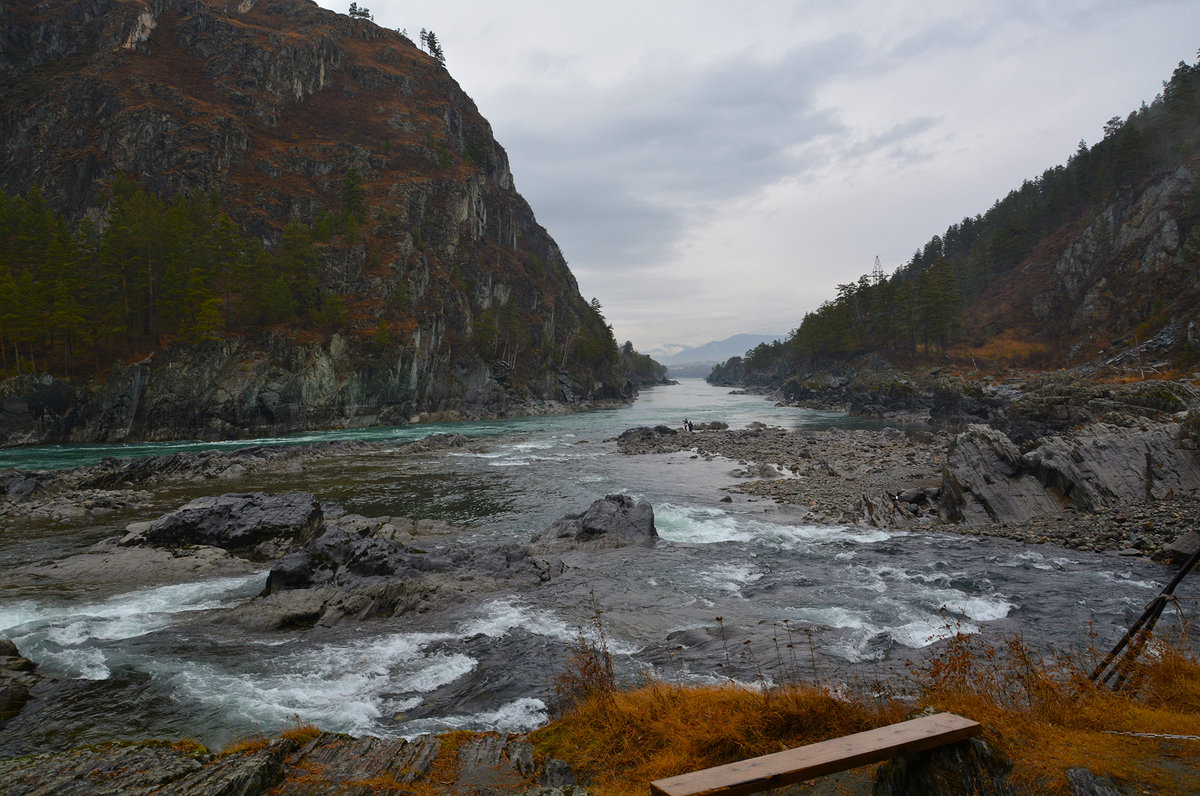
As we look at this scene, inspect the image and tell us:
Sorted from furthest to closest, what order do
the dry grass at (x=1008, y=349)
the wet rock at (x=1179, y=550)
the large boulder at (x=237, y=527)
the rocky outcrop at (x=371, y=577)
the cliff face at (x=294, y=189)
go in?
the dry grass at (x=1008, y=349) < the cliff face at (x=294, y=189) < the large boulder at (x=237, y=527) < the wet rock at (x=1179, y=550) < the rocky outcrop at (x=371, y=577)

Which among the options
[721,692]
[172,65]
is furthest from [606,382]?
[721,692]

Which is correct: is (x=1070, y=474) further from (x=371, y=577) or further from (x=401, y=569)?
(x=371, y=577)

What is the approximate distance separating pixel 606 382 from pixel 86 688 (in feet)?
360

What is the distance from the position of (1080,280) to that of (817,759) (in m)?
95.5

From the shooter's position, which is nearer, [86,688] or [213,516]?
[86,688]

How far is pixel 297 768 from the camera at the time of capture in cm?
584

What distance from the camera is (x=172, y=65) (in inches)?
3561

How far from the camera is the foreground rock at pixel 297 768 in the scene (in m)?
5.38

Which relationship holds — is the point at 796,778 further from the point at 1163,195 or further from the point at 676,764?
the point at 1163,195

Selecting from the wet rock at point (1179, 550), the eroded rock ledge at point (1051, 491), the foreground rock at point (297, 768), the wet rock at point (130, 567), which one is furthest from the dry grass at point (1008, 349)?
the wet rock at point (130, 567)

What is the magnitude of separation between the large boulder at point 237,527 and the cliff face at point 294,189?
39.8 m

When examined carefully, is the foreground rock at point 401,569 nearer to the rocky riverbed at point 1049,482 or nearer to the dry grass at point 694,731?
the dry grass at point 694,731

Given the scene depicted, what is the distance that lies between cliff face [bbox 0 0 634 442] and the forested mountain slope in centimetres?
5790

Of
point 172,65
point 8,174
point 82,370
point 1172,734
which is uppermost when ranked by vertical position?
point 172,65
